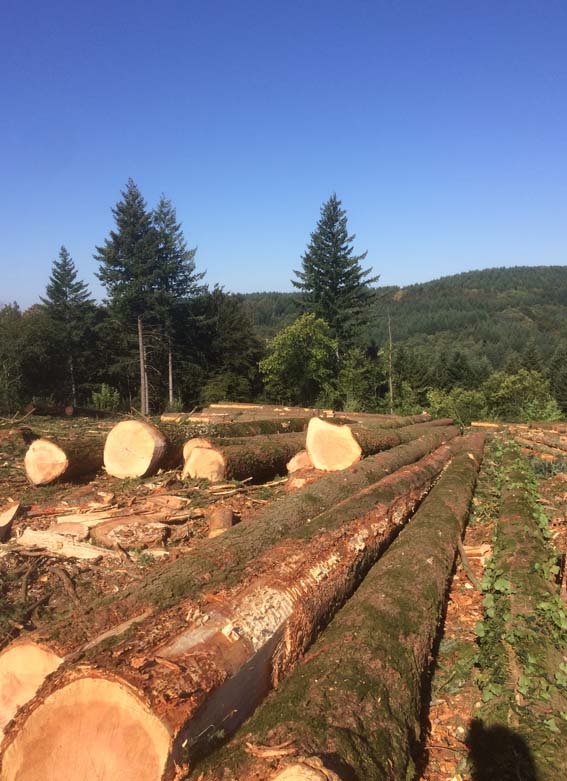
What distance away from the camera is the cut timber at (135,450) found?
627 centimetres

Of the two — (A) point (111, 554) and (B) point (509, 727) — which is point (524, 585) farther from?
(A) point (111, 554)

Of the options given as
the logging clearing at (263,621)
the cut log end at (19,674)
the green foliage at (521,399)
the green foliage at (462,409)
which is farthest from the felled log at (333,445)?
the green foliage at (521,399)

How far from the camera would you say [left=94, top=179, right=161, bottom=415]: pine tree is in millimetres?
22656

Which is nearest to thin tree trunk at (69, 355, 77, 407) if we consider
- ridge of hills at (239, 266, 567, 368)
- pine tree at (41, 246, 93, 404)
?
pine tree at (41, 246, 93, 404)

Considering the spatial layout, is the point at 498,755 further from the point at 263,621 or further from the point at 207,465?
the point at 207,465

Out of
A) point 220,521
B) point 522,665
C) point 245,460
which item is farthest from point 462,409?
point 522,665

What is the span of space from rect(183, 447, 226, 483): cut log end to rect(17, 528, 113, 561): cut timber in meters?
1.93

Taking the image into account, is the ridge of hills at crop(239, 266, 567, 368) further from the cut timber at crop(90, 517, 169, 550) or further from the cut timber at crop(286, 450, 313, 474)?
the cut timber at crop(90, 517, 169, 550)

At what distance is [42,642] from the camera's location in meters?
2.35

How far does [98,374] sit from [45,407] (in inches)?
587

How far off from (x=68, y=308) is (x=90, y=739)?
28.3 meters

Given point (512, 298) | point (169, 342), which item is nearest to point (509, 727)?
point (169, 342)

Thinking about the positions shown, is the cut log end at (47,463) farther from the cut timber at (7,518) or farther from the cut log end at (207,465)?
the cut log end at (207,465)

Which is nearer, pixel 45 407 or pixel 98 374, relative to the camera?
pixel 45 407
